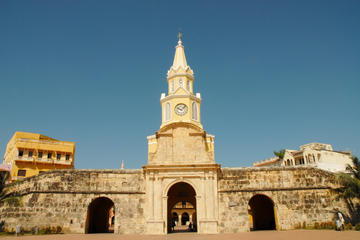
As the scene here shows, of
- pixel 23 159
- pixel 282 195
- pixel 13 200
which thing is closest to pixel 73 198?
pixel 13 200

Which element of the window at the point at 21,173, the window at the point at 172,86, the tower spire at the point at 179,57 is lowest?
the window at the point at 21,173

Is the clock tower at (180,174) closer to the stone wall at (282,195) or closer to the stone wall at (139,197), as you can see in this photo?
the stone wall at (139,197)

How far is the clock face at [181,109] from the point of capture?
38.7 m

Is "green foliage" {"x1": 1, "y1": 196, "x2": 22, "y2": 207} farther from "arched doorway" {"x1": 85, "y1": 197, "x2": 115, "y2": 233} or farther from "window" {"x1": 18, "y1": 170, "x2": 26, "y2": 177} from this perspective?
"window" {"x1": 18, "y1": 170, "x2": 26, "y2": 177}

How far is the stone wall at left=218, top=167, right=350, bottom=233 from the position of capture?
999 inches

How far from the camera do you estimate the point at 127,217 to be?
84.8ft

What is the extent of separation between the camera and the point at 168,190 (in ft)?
87.1

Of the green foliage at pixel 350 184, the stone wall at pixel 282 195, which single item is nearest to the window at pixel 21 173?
the stone wall at pixel 282 195

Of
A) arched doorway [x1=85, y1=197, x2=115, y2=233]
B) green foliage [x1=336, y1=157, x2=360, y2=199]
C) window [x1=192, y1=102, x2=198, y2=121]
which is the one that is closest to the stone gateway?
green foliage [x1=336, y1=157, x2=360, y2=199]

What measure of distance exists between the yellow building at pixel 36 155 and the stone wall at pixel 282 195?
94.8 ft

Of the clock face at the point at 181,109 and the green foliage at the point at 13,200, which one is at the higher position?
the clock face at the point at 181,109

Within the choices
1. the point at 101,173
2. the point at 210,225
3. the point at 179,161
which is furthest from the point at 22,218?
the point at 210,225

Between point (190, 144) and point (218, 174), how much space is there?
3665 mm

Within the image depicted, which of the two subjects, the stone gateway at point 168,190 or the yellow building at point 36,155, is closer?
the stone gateway at point 168,190
